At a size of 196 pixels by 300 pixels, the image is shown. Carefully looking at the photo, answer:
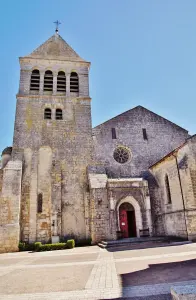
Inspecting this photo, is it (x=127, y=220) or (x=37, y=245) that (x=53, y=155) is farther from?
(x=127, y=220)

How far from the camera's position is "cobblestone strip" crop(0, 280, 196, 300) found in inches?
171

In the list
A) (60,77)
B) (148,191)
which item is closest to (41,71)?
(60,77)

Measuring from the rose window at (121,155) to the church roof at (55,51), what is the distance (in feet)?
30.8

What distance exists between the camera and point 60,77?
19.3 m

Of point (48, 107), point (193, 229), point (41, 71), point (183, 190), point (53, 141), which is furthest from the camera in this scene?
point (41, 71)

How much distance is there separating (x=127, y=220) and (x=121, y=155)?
16.8ft

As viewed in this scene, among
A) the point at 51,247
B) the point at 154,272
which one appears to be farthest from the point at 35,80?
the point at 154,272

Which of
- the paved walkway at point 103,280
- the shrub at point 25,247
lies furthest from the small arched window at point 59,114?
the paved walkway at point 103,280

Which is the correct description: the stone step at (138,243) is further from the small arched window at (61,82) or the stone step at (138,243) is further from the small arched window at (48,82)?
the small arched window at (48,82)

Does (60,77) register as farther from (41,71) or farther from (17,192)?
(17,192)

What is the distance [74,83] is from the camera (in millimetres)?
19406

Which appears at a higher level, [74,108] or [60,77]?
[60,77]

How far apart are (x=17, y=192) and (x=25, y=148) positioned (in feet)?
11.4

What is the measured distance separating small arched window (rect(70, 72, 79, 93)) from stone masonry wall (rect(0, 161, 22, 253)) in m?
8.20
